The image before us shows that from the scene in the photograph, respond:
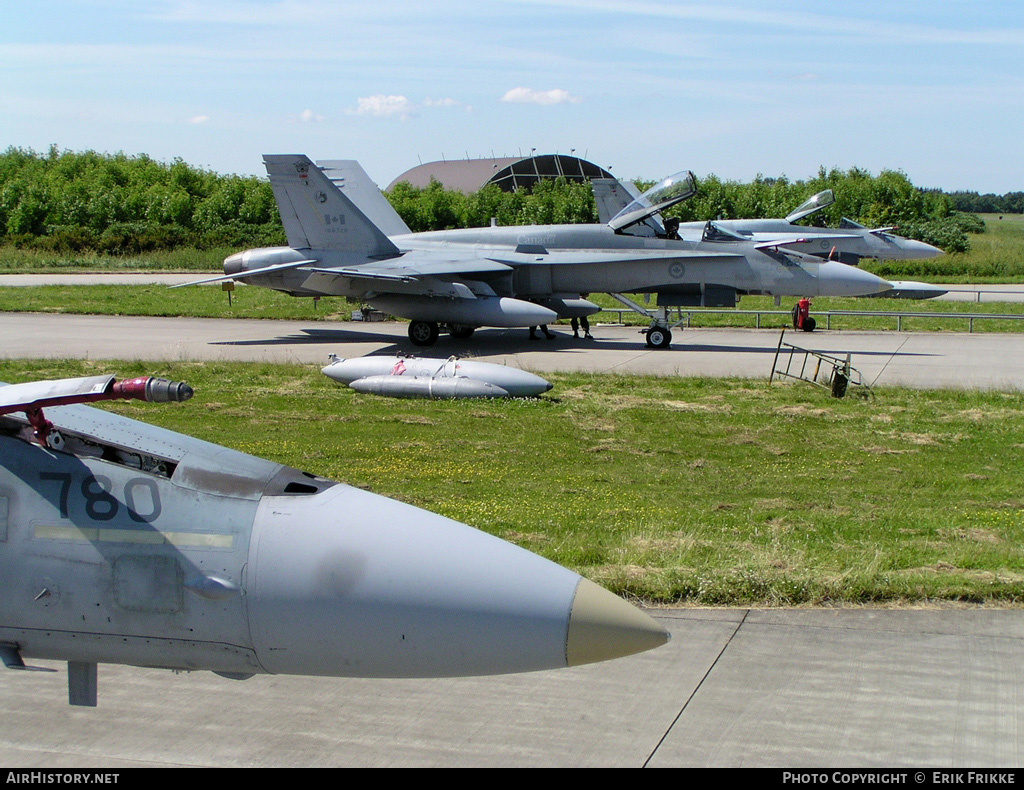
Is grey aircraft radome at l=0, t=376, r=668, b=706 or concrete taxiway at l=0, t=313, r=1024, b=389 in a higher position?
grey aircraft radome at l=0, t=376, r=668, b=706

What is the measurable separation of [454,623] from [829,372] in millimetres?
17595

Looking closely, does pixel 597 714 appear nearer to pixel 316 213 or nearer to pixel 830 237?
pixel 316 213

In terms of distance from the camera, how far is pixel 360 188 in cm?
2917

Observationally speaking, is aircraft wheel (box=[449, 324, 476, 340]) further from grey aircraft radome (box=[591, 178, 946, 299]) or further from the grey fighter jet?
the grey fighter jet

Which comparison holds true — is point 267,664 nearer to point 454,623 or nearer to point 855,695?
point 454,623

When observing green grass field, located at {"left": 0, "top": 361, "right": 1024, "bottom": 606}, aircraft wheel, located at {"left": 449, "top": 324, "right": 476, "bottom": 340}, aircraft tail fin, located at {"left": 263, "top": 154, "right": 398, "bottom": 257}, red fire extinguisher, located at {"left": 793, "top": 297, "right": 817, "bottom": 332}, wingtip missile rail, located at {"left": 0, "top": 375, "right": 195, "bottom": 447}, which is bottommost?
green grass field, located at {"left": 0, "top": 361, "right": 1024, "bottom": 606}

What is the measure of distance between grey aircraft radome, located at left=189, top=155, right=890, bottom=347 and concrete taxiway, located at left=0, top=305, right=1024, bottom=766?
15.9 m

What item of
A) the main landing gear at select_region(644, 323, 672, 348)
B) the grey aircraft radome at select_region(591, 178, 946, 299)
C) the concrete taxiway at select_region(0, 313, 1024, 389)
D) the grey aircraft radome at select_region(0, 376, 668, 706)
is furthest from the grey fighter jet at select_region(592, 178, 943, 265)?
the grey aircraft radome at select_region(0, 376, 668, 706)

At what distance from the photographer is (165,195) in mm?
69312

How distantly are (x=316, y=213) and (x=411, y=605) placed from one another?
2146cm

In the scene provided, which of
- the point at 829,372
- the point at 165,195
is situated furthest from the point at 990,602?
the point at 165,195

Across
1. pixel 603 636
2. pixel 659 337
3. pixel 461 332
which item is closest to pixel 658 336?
pixel 659 337

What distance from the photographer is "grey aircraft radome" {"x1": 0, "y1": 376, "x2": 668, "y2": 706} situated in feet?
13.7

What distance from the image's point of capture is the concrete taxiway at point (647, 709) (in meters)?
5.51
